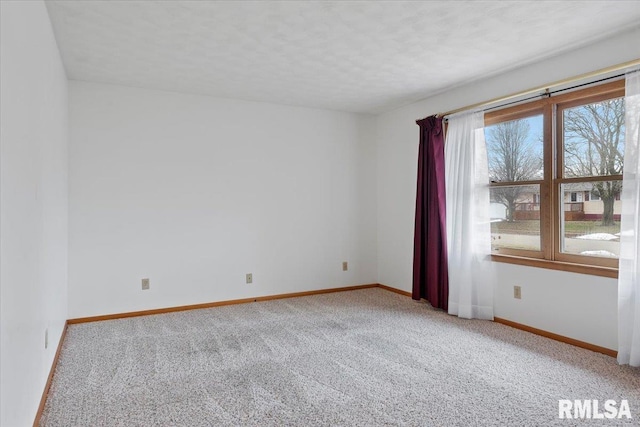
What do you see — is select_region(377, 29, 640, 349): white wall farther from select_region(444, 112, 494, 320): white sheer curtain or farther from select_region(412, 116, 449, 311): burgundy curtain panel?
select_region(412, 116, 449, 311): burgundy curtain panel

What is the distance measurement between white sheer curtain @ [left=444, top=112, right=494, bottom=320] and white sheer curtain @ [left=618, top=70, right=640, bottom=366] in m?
1.14

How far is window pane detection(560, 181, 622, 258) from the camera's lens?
3010mm

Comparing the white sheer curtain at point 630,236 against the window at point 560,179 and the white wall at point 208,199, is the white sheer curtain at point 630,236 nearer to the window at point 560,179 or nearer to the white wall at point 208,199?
the window at point 560,179

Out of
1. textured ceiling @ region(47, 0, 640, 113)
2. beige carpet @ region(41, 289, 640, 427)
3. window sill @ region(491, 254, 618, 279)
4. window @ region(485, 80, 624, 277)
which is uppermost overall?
textured ceiling @ region(47, 0, 640, 113)

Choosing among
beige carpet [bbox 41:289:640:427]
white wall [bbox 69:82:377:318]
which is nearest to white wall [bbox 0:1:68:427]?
beige carpet [bbox 41:289:640:427]

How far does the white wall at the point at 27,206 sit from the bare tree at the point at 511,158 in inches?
146

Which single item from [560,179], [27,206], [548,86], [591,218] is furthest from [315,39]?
[591,218]

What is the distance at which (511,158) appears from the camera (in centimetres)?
375

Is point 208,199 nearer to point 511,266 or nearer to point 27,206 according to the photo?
point 27,206

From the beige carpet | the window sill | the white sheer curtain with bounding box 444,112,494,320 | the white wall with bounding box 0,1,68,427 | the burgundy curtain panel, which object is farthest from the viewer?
the burgundy curtain panel

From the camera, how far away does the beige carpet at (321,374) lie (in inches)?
83.0

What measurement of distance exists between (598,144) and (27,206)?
3.82 meters

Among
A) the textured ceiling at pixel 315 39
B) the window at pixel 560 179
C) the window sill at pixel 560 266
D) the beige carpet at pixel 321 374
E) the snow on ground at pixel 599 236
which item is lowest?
the beige carpet at pixel 321 374

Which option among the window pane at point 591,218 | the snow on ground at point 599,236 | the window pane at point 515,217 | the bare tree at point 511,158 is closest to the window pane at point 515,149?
the bare tree at point 511,158
